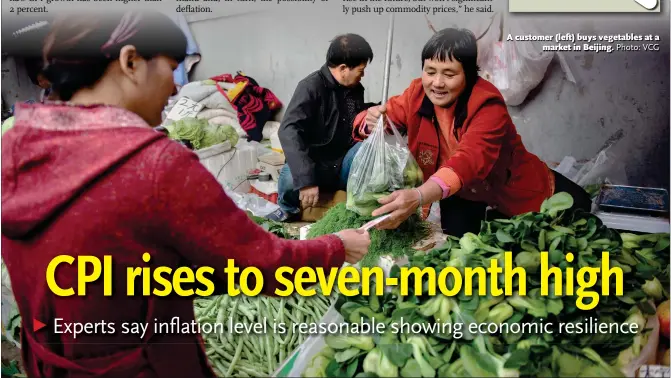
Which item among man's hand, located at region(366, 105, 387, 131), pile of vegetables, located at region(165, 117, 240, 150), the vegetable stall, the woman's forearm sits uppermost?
man's hand, located at region(366, 105, 387, 131)

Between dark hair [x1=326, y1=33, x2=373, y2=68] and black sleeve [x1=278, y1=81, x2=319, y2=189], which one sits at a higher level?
dark hair [x1=326, y1=33, x2=373, y2=68]

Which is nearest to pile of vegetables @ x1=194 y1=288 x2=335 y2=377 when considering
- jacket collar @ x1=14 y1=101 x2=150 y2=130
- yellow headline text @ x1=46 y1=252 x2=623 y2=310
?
yellow headline text @ x1=46 y1=252 x2=623 y2=310

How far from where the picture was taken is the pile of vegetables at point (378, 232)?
2039 millimetres

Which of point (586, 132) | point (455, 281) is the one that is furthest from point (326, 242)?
point (586, 132)

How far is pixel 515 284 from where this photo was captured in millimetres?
1679

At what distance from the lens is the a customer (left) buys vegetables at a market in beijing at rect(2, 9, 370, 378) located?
3.86ft

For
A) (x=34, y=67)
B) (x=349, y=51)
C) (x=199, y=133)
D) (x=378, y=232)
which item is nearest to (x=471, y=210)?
(x=378, y=232)

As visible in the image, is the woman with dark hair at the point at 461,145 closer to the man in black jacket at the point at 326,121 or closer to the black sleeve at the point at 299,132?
the man in black jacket at the point at 326,121

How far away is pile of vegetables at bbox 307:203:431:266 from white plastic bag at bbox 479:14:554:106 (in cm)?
58

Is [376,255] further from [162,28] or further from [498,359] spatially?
[162,28]

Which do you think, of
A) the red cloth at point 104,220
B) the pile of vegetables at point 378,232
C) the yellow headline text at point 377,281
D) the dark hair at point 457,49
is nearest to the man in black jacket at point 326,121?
the pile of vegetables at point 378,232

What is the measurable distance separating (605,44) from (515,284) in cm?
87

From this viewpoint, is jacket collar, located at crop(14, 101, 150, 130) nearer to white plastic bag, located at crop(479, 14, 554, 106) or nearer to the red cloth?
the red cloth

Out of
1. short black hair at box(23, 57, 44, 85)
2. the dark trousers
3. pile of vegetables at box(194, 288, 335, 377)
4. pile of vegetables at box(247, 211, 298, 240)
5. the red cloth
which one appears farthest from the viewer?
pile of vegetables at box(247, 211, 298, 240)
